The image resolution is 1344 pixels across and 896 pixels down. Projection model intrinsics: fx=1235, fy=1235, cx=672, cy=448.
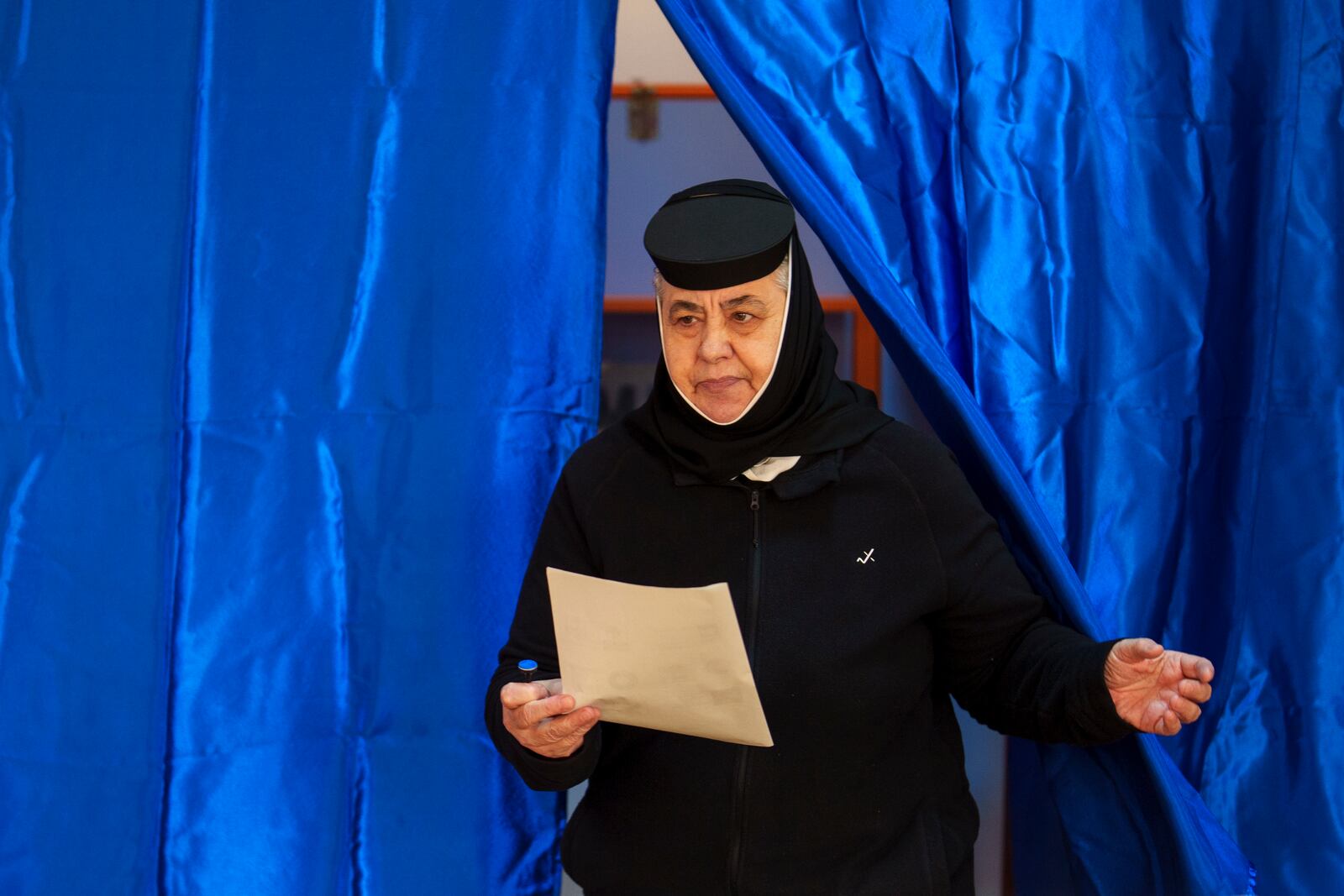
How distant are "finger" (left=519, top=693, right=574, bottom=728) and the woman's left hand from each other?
21.7 inches

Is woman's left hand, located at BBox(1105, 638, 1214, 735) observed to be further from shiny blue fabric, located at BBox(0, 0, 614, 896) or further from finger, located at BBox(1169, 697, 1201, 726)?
shiny blue fabric, located at BBox(0, 0, 614, 896)

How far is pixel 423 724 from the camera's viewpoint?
5.40ft

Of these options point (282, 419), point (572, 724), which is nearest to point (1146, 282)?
point (572, 724)

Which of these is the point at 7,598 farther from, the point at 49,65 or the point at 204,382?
the point at 49,65

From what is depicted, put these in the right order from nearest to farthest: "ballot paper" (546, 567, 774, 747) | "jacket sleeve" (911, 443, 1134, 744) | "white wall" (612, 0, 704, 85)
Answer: "ballot paper" (546, 567, 774, 747) → "jacket sleeve" (911, 443, 1134, 744) → "white wall" (612, 0, 704, 85)

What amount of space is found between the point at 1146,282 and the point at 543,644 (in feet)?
3.02

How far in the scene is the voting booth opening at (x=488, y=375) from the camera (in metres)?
1.60

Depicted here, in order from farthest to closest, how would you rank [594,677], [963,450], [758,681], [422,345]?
[422,345] → [963,450] → [758,681] → [594,677]

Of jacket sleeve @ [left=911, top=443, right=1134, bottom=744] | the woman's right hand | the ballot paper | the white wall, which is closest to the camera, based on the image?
the ballot paper

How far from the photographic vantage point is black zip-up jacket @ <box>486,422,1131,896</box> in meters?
1.35

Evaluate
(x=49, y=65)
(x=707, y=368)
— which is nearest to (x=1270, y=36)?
(x=707, y=368)

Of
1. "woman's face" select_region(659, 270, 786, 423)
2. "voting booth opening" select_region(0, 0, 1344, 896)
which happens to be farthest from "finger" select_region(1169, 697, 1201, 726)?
"woman's face" select_region(659, 270, 786, 423)

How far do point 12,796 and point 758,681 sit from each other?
40.5 inches

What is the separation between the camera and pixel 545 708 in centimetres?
126
